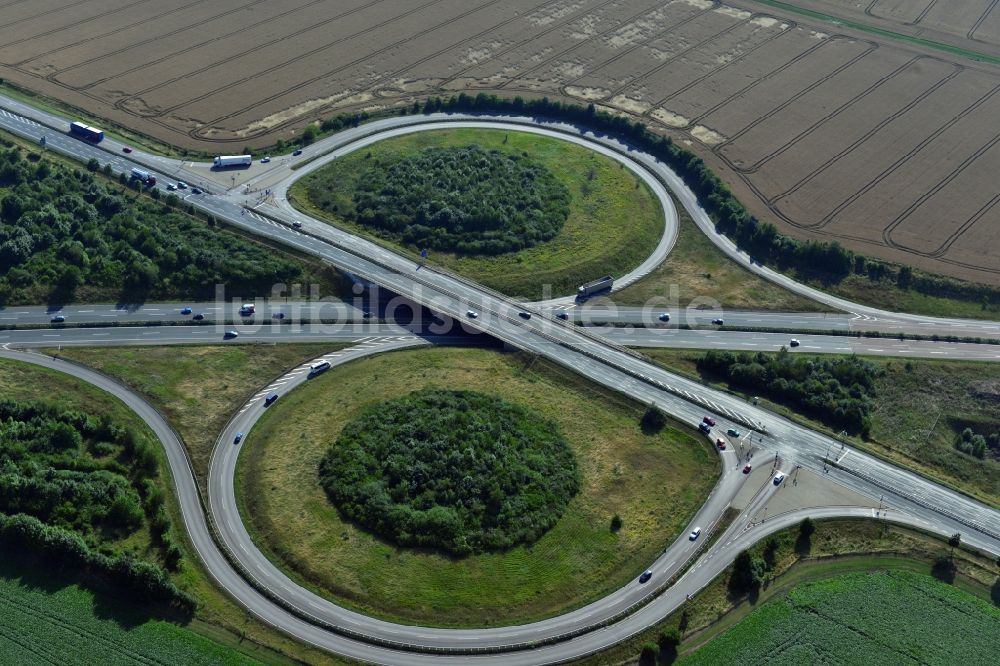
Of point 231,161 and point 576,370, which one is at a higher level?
point 231,161

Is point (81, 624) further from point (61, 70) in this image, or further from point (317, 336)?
point (61, 70)

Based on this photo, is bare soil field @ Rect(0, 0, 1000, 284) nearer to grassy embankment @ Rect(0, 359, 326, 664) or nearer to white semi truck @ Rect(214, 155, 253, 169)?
white semi truck @ Rect(214, 155, 253, 169)

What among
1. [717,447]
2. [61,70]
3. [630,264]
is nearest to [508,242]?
[630,264]

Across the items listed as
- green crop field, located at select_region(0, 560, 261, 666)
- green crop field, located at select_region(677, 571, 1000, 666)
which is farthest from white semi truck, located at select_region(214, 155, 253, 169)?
green crop field, located at select_region(677, 571, 1000, 666)

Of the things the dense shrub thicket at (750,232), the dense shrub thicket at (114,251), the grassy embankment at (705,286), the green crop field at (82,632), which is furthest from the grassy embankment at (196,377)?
the dense shrub thicket at (750,232)

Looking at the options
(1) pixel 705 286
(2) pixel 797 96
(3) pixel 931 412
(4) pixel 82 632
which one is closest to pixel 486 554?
(4) pixel 82 632

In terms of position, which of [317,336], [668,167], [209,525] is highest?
[668,167]

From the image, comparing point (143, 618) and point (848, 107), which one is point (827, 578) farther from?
point (848, 107)

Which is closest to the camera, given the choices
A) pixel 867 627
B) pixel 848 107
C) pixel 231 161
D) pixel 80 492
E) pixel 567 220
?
pixel 867 627
